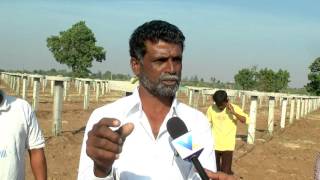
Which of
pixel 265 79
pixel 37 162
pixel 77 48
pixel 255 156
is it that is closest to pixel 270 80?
pixel 265 79

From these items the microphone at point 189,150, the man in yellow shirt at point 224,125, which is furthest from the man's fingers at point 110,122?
the man in yellow shirt at point 224,125

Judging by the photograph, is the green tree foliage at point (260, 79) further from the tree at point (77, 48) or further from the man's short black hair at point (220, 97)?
the man's short black hair at point (220, 97)

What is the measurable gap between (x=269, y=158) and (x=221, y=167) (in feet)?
18.2

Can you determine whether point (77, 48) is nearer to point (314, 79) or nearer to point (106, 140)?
point (314, 79)

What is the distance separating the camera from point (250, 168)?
37.7 ft

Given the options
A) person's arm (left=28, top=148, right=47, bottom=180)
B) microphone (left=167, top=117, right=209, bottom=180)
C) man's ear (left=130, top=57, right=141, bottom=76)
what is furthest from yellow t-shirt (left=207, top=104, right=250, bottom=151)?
microphone (left=167, top=117, right=209, bottom=180)

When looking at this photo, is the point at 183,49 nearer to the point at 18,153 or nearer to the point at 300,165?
the point at 18,153

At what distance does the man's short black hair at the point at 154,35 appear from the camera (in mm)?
2764

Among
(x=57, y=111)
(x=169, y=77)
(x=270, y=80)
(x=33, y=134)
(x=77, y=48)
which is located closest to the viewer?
(x=169, y=77)

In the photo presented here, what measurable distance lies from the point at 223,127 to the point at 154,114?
5.33 meters

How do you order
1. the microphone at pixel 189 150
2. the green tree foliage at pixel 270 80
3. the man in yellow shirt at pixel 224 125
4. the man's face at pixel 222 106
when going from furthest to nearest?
the green tree foliage at pixel 270 80 < the man's face at pixel 222 106 < the man in yellow shirt at pixel 224 125 < the microphone at pixel 189 150

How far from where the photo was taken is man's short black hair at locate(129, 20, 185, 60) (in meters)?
2.76

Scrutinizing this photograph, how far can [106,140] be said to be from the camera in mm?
1766

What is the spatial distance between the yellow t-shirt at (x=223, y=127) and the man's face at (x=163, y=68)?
17.1ft
